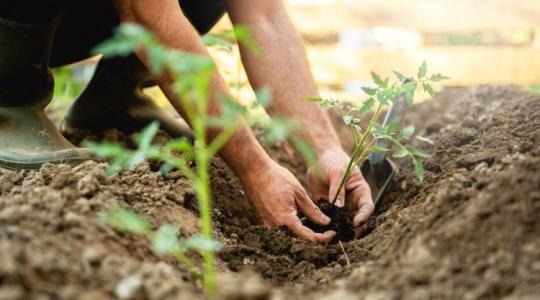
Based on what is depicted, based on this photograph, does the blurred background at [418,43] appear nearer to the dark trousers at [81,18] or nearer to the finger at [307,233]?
the dark trousers at [81,18]

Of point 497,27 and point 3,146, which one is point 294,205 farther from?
point 497,27

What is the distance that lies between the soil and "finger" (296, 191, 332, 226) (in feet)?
0.32

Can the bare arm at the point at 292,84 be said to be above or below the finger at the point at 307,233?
above

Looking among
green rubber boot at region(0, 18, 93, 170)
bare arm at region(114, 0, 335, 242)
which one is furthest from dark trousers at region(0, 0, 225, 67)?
bare arm at region(114, 0, 335, 242)

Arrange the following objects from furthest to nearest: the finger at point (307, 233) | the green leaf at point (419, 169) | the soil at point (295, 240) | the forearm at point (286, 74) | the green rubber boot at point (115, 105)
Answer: the green rubber boot at point (115, 105)
the forearm at point (286, 74)
the finger at point (307, 233)
the green leaf at point (419, 169)
the soil at point (295, 240)

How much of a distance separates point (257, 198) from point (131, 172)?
34 centimetres

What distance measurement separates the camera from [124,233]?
50.3 inches

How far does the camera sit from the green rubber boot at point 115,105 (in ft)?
8.01

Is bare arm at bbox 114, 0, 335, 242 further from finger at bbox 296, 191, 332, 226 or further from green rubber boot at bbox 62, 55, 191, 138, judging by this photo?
green rubber boot at bbox 62, 55, 191, 138

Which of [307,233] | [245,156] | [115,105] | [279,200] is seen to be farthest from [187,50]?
[115,105]

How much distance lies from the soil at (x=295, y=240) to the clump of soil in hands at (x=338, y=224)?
71mm

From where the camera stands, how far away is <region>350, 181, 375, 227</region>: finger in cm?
172

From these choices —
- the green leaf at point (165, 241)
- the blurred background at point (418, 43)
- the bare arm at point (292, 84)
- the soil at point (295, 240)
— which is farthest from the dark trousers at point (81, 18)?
the blurred background at point (418, 43)

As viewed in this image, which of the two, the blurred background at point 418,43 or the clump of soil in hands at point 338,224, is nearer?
the clump of soil in hands at point 338,224
